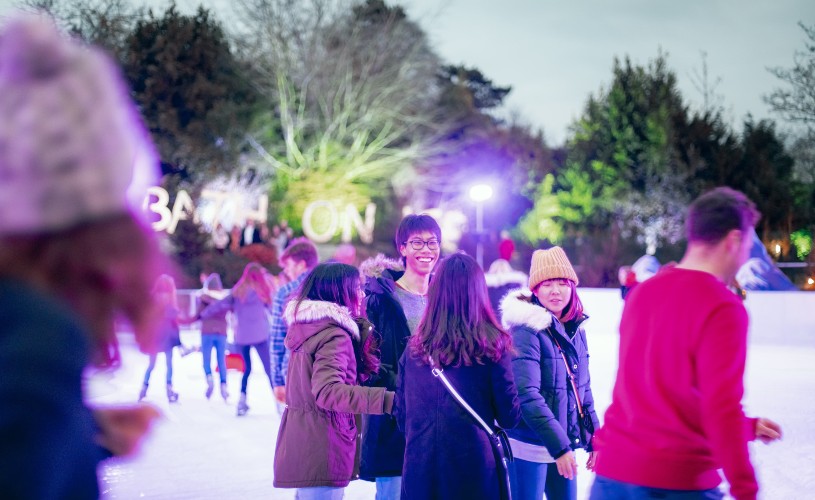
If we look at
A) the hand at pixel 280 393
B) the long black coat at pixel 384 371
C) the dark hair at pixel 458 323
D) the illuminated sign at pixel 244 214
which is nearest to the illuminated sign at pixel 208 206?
the illuminated sign at pixel 244 214

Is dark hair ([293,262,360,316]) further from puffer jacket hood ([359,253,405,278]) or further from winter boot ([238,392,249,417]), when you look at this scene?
winter boot ([238,392,249,417])

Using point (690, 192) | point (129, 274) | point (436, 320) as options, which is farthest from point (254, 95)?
point (129, 274)

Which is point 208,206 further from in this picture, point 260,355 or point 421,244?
point 421,244

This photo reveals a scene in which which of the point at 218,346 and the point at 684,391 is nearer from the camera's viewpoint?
the point at 684,391

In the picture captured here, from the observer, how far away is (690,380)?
2.31 m

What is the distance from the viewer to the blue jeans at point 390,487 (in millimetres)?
3912

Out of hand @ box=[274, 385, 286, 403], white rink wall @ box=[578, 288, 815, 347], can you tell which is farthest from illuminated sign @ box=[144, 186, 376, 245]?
hand @ box=[274, 385, 286, 403]

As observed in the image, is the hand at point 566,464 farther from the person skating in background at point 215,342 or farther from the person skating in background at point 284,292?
the person skating in background at point 215,342

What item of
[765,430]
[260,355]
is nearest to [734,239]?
[765,430]

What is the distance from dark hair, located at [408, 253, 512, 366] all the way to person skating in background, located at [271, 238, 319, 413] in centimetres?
243

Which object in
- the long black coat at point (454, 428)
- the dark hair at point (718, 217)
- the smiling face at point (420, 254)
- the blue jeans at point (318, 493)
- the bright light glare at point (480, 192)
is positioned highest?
the bright light glare at point (480, 192)

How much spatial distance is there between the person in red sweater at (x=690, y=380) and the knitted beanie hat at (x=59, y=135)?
Answer: 5.76ft

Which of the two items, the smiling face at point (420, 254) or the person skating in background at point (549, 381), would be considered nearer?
the person skating in background at point (549, 381)

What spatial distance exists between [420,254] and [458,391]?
1.33 metres
